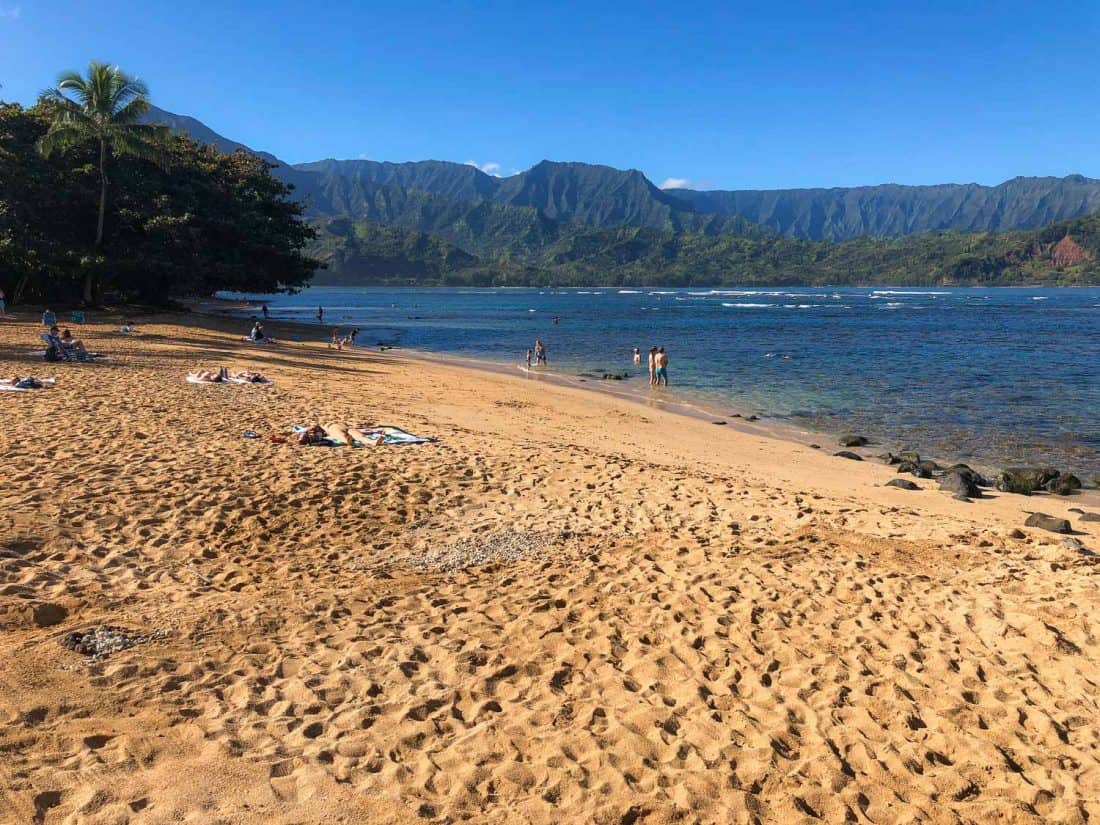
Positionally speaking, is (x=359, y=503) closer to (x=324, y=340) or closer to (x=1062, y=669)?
(x=1062, y=669)

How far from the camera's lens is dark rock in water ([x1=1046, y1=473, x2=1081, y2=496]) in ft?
43.8

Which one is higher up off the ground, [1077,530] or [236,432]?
[236,432]

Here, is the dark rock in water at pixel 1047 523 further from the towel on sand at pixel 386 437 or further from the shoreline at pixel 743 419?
the towel on sand at pixel 386 437

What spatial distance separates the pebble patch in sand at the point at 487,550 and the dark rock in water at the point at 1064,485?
10725 mm

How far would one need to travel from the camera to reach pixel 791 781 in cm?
450

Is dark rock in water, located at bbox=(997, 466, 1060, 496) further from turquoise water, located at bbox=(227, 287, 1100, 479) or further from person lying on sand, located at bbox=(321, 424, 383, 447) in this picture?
person lying on sand, located at bbox=(321, 424, 383, 447)

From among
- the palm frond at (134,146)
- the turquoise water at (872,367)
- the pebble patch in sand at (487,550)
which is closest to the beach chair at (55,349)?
the pebble patch in sand at (487,550)

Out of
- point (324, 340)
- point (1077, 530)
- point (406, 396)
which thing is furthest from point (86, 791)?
point (324, 340)

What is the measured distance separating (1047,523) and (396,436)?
10.8m

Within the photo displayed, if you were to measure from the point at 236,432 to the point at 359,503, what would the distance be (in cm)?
471

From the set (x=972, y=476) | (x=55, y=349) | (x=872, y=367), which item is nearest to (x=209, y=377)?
(x=55, y=349)

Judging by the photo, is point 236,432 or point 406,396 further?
point 406,396

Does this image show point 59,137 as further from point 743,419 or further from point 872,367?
point 872,367

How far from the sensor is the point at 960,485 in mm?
12734
